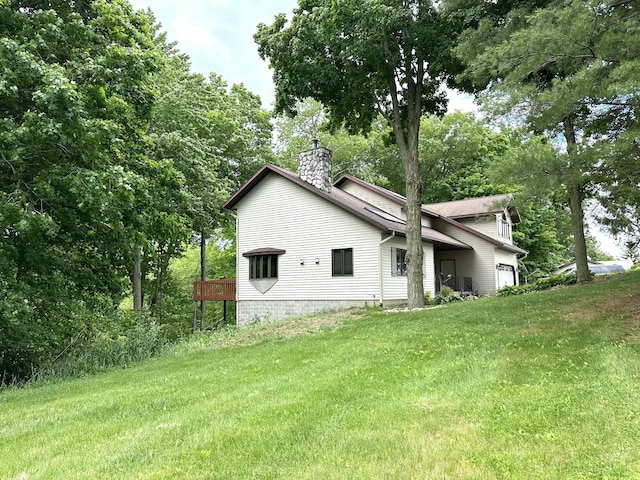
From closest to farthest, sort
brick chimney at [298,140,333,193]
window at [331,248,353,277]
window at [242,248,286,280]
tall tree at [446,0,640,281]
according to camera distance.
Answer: tall tree at [446,0,640,281]
window at [331,248,353,277]
brick chimney at [298,140,333,193]
window at [242,248,286,280]

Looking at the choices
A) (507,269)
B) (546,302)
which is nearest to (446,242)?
(507,269)

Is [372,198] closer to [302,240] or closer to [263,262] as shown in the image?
[302,240]

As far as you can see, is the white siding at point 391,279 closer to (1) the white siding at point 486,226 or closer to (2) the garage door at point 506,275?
(1) the white siding at point 486,226

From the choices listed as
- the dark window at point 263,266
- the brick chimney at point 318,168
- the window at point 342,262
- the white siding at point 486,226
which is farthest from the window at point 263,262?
the white siding at point 486,226

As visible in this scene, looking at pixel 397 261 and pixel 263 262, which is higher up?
pixel 263 262

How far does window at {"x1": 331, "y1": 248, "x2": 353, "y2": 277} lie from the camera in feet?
54.5

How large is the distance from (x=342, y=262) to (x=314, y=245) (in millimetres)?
1393

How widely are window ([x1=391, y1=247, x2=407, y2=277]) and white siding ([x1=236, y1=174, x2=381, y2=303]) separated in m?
1.06

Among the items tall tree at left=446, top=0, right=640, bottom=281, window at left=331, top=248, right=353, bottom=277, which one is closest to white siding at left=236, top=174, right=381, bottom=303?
window at left=331, top=248, right=353, bottom=277

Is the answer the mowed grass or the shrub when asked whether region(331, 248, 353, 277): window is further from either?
the mowed grass

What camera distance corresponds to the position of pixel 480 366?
5.78 m

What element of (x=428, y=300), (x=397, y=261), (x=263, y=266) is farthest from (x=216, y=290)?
(x=428, y=300)

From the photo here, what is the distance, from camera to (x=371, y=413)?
439cm

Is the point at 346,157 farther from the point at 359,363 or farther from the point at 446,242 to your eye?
the point at 359,363
